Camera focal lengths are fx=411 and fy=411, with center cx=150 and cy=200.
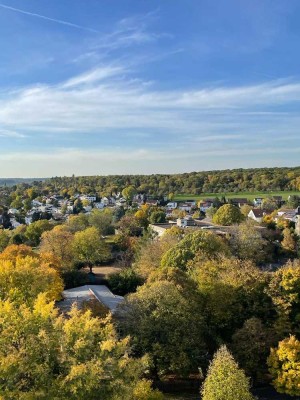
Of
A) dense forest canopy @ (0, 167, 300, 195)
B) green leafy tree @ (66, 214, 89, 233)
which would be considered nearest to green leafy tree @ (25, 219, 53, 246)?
green leafy tree @ (66, 214, 89, 233)

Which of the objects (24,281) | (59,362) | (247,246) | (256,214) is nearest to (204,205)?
(256,214)

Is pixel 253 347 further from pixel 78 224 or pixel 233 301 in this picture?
pixel 78 224

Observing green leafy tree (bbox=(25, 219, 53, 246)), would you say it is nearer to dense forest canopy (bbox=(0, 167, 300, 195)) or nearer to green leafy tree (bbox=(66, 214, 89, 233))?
green leafy tree (bbox=(66, 214, 89, 233))

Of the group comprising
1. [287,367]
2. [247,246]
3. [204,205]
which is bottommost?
[287,367]

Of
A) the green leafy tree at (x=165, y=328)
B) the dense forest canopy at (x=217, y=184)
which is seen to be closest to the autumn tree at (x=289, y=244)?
the green leafy tree at (x=165, y=328)

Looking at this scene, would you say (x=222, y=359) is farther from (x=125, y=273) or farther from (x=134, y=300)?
(x=125, y=273)
